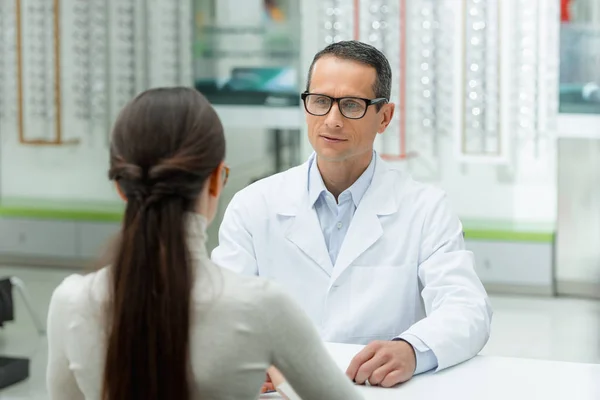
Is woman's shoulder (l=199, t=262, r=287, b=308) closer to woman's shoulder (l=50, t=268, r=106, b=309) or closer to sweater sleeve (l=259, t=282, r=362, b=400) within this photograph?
sweater sleeve (l=259, t=282, r=362, b=400)

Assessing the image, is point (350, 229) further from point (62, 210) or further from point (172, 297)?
point (62, 210)

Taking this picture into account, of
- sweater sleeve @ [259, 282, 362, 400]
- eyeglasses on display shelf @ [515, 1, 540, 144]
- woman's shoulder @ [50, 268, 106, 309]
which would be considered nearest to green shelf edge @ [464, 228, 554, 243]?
eyeglasses on display shelf @ [515, 1, 540, 144]

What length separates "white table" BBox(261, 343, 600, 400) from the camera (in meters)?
1.78

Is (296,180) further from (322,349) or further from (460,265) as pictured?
(322,349)

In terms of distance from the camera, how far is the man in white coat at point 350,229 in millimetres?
2215

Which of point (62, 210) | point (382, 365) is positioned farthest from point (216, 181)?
point (62, 210)

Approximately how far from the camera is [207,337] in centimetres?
126

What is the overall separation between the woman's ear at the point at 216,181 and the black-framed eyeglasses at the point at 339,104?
0.91 m

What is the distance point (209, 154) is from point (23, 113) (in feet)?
12.8

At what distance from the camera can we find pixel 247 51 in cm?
462

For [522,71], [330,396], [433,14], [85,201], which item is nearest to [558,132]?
[522,71]

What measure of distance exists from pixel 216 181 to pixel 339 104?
948 millimetres

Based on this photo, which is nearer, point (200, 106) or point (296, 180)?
point (200, 106)

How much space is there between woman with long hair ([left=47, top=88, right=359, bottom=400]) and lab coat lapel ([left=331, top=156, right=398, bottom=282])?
3.05 ft
